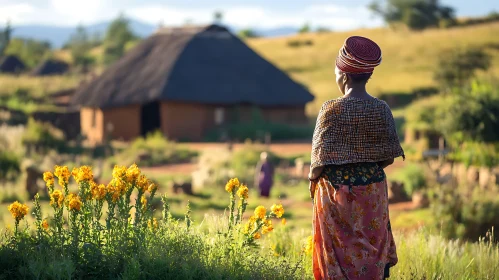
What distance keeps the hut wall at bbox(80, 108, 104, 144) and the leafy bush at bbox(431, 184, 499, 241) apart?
21489 mm

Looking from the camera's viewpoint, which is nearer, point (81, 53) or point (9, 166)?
point (9, 166)

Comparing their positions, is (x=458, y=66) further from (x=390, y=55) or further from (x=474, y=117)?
(x=474, y=117)

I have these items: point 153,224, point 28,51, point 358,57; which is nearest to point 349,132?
point 358,57

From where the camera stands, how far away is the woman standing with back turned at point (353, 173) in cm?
490

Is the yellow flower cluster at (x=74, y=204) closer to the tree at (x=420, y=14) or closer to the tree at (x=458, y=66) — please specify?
the tree at (x=458, y=66)

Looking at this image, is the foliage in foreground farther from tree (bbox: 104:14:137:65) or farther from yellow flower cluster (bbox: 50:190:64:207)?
tree (bbox: 104:14:137:65)

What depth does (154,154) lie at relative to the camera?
79.5ft

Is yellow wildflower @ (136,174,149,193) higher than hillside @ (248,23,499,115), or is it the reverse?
hillside @ (248,23,499,115)

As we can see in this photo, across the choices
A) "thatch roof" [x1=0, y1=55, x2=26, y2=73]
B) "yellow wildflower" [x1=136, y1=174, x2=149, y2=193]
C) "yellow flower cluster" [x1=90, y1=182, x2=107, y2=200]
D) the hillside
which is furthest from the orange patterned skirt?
"thatch roof" [x1=0, y1=55, x2=26, y2=73]

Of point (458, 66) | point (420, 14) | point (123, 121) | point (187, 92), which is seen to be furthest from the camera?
point (420, 14)

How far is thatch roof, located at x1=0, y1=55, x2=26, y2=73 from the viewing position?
53.7m

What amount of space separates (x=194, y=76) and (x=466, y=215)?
2150 centimetres

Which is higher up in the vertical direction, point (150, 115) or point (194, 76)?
point (194, 76)

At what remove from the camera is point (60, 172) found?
5.52 meters
